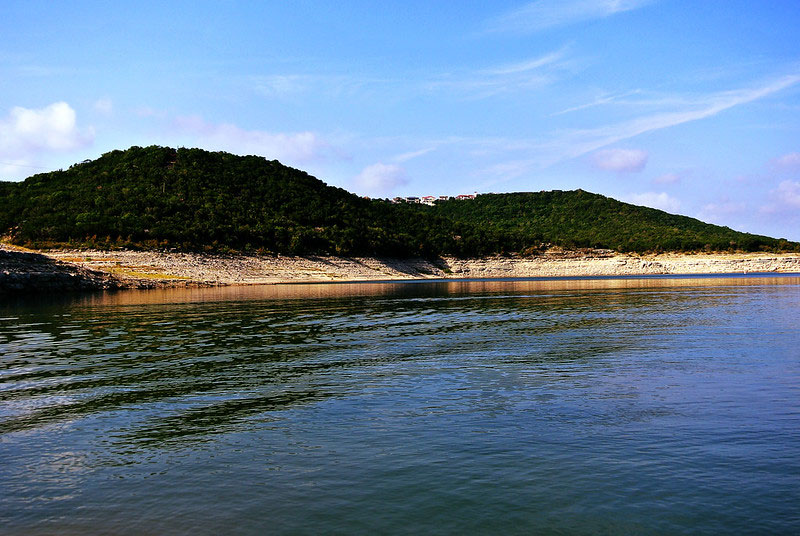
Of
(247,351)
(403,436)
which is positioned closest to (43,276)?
(247,351)

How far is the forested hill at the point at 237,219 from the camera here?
11138 cm

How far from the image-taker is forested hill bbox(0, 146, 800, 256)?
11138cm

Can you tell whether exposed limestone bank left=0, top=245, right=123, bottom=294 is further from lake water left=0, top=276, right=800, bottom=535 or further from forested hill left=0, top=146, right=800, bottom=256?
lake water left=0, top=276, right=800, bottom=535

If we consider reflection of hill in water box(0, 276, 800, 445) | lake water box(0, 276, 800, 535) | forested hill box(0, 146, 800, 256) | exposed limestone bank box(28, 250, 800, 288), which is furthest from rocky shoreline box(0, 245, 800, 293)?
lake water box(0, 276, 800, 535)

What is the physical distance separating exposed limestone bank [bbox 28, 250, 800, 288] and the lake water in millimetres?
67096

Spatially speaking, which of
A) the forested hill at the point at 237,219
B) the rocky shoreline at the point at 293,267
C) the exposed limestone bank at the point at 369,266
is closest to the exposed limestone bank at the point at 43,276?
the rocky shoreline at the point at 293,267

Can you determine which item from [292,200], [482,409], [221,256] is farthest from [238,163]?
[482,409]

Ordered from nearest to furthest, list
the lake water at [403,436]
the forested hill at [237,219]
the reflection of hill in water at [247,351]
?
1. the lake water at [403,436]
2. the reflection of hill in water at [247,351]
3. the forested hill at [237,219]

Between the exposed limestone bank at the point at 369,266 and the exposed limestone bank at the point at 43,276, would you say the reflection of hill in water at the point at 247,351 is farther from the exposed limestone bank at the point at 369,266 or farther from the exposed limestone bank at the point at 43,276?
the exposed limestone bank at the point at 369,266

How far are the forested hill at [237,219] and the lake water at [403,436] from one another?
293 feet

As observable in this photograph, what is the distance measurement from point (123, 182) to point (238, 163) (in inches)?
1259

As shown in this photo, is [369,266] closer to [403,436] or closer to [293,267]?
[293,267]

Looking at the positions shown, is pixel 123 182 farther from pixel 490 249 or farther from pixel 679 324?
pixel 679 324

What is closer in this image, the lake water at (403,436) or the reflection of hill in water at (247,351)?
the lake water at (403,436)
